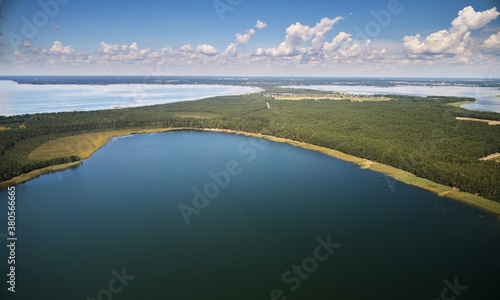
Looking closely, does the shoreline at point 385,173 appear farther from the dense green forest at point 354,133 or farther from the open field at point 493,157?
the open field at point 493,157

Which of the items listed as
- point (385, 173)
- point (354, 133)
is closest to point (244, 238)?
point (385, 173)

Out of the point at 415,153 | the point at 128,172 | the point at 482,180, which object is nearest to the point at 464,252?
the point at 482,180

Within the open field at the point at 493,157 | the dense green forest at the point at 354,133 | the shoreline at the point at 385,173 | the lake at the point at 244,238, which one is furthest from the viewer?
the open field at the point at 493,157

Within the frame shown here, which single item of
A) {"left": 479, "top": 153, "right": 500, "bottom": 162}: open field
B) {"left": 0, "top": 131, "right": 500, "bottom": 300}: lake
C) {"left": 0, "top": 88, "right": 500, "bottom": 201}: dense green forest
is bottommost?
{"left": 0, "top": 131, "right": 500, "bottom": 300}: lake

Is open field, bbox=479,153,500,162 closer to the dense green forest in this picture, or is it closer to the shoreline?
the dense green forest

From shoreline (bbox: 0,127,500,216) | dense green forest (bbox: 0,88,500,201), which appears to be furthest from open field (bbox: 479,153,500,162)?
shoreline (bbox: 0,127,500,216)

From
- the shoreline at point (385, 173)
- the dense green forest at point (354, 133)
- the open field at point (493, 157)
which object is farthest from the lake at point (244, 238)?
the open field at point (493, 157)
